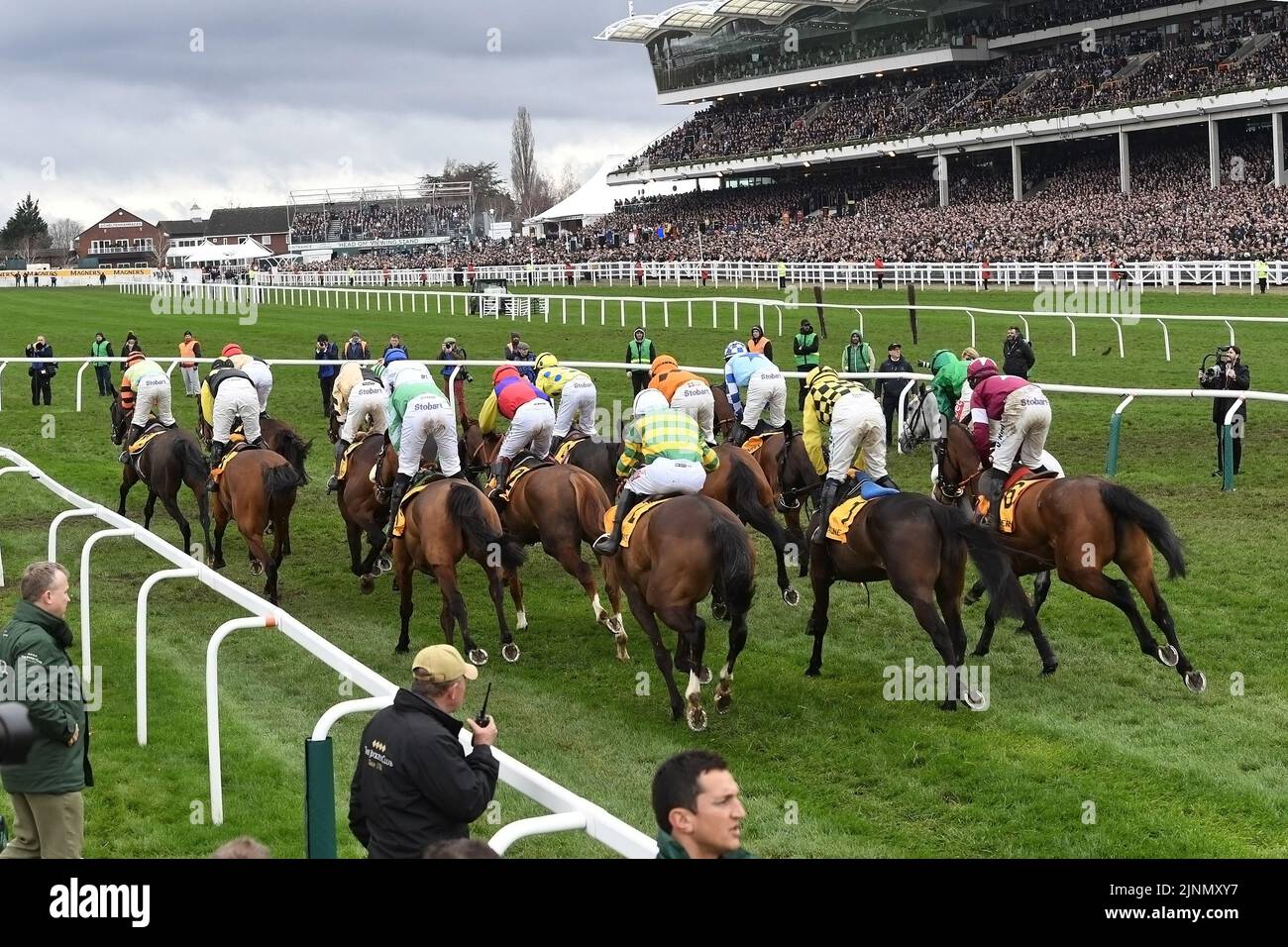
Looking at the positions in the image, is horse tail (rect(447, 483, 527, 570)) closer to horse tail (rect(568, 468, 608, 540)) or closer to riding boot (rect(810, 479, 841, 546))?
horse tail (rect(568, 468, 608, 540))

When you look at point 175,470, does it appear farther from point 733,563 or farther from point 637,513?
point 733,563

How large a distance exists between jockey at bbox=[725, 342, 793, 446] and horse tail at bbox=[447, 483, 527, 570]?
117 inches

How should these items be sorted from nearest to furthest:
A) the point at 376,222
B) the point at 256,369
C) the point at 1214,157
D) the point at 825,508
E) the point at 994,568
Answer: the point at 994,568 < the point at 825,508 < the point at 256,369 < the point at 1214,157 < the point at 376,222

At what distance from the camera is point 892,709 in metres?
8.09

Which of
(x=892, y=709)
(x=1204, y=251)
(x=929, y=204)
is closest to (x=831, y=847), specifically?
(x=892, y=709)

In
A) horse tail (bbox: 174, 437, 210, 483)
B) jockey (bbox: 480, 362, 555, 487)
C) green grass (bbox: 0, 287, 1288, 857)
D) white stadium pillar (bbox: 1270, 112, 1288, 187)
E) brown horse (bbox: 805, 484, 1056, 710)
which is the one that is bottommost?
green grass (bbox: 0, 287, 1288, 857)

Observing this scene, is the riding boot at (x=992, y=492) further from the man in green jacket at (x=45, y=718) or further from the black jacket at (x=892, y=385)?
the black jacket at (x=892, y=385)

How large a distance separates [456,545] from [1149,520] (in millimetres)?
4162

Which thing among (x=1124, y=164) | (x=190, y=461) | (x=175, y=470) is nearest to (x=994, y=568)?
(x=190, y=461)

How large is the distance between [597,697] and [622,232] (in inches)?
1941

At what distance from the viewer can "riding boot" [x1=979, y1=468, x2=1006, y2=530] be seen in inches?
363

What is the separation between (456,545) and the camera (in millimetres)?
9445

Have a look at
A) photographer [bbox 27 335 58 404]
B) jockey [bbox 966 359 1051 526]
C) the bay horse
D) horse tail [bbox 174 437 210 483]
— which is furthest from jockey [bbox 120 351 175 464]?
photographer [bbox 27 335 58 404]

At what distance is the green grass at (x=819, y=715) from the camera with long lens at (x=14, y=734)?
257cm
